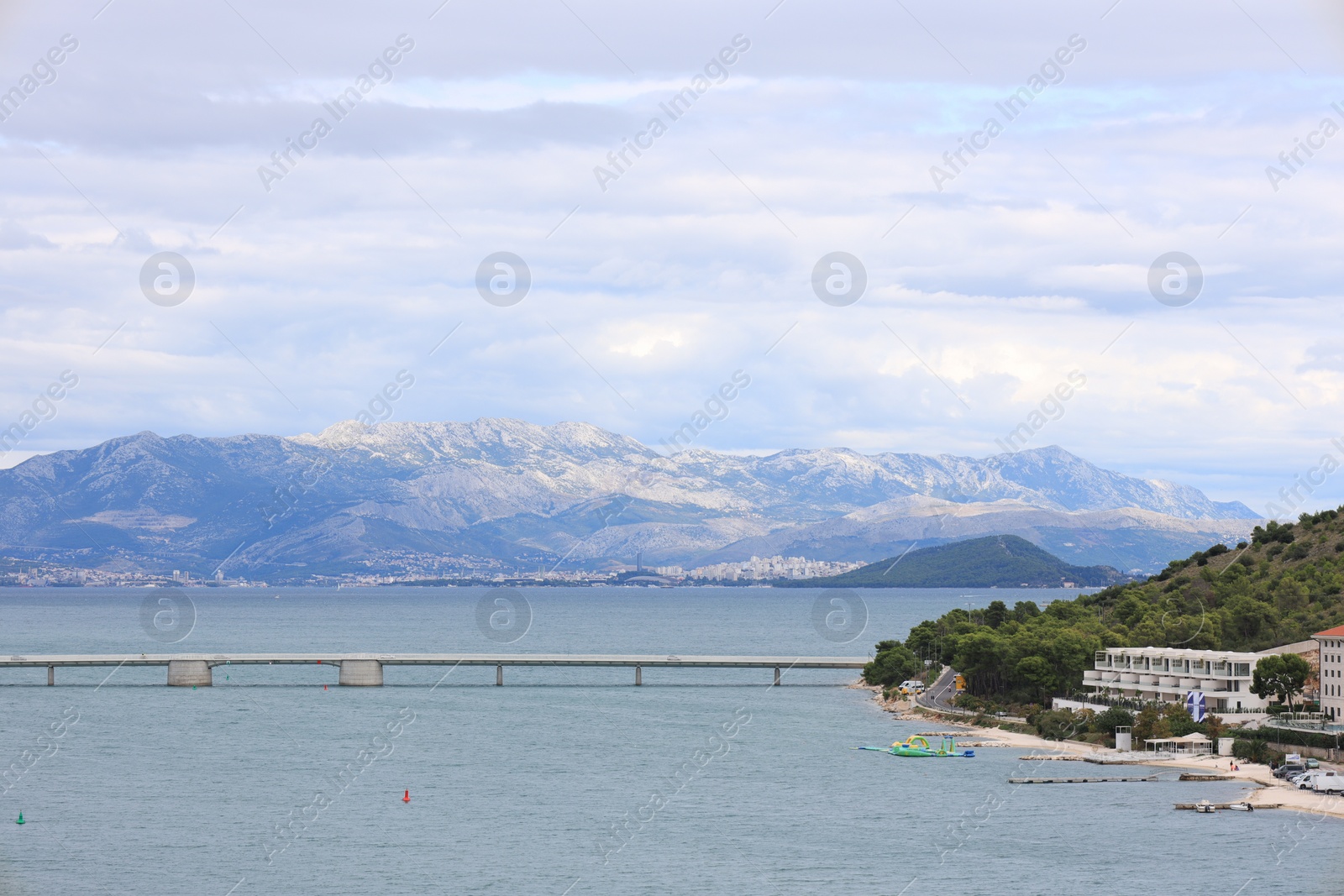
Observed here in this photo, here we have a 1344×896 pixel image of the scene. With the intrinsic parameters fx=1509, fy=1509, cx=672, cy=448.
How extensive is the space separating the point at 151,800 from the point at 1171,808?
52750mm

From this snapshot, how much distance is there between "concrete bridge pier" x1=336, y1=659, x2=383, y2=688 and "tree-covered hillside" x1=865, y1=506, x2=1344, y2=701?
51402mm

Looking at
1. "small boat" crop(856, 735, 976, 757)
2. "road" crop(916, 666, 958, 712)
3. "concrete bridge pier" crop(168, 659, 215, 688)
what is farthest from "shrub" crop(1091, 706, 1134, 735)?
"concrete bridge pier" crop(168, 659, 215, 688)

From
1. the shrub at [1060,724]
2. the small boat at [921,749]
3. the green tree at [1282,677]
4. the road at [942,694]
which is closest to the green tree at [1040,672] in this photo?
the shrub at [1060,724]

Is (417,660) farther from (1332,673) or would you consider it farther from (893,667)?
(1332,673)

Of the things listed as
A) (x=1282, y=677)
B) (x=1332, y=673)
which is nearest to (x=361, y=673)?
(x=1282, y=677)

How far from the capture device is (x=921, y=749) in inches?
3752

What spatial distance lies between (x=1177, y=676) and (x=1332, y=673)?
11.8m

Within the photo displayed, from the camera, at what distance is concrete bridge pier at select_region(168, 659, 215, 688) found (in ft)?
468

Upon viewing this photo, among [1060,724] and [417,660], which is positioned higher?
[417,660]

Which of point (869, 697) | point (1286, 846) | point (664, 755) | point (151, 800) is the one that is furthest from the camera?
point (869, 697)

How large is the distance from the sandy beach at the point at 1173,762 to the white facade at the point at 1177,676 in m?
5.94

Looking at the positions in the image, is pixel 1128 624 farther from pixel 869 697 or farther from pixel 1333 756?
pixel 1333 756

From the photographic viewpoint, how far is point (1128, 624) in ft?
409

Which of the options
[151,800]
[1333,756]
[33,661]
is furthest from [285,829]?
[33,661]
